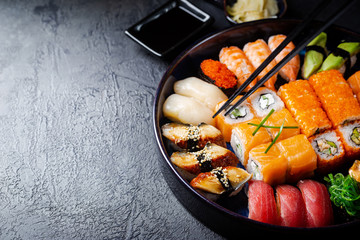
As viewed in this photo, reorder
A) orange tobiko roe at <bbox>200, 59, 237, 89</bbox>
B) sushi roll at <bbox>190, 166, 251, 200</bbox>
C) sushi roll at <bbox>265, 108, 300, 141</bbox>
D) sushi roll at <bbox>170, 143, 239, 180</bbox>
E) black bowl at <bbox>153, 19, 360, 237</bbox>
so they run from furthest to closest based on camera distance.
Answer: orange tobiko roe at <bbox>200, 59, 237, 89</bbox> < sushi roll at <bbox>265, 108, 300, 141</bbox> < sushi roll at <bbox>170, 143, 239, 180</bbox> < sushi roll at <bbox>190, 166, 251, 200</bbox> < black bowl at <bbox>153, 19, 360, 237</bbox>

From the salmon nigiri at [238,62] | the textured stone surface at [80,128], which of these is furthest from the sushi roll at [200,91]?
the textured stone surface at [80,128]

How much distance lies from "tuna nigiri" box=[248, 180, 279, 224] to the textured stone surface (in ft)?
1.03

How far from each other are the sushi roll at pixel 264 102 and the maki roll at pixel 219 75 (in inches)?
6.2

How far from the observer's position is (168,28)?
2619 mm

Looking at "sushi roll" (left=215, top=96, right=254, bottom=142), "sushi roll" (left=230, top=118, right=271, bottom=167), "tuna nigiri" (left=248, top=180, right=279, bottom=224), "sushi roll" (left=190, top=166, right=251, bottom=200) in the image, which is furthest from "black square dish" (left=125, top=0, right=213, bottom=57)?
"tuna nigiri" (left=248, top=180, right=279, bottom=224)

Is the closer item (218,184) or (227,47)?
(218,184)

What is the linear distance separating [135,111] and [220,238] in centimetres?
102

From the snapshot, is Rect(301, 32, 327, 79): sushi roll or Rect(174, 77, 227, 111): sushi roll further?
Rect(301, 32, 327, 79): sushi roll

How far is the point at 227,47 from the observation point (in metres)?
2.42

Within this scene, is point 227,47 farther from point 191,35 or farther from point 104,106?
point 104,106

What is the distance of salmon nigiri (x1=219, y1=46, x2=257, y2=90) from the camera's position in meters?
2.21

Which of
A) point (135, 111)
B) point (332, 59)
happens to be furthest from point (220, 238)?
point (332, 59)

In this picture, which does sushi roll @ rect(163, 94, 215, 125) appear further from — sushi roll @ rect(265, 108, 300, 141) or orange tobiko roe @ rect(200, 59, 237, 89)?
sushi roll @ rect(265, 108, 300, 141)

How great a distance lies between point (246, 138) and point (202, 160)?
279 millimetres
